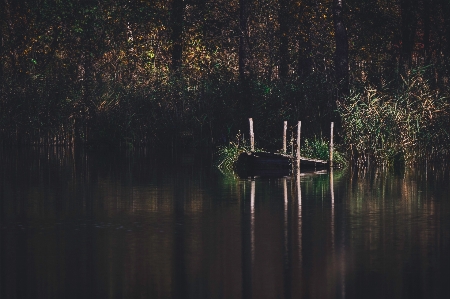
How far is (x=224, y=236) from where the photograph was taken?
15.4 metres

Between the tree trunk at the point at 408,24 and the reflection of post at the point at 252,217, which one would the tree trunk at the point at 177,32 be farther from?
the reflection of post at the point at 252,217

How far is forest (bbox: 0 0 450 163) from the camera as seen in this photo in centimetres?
2858

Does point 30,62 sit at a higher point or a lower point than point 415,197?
higher

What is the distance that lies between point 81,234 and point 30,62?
27880 mm

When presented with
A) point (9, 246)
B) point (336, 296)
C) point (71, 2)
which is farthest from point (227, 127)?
point (336, 296)

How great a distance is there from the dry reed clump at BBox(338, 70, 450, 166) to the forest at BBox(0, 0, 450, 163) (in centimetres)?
3

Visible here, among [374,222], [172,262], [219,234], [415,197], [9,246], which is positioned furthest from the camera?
[415,197]

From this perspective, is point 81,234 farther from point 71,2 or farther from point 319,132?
point 71,2

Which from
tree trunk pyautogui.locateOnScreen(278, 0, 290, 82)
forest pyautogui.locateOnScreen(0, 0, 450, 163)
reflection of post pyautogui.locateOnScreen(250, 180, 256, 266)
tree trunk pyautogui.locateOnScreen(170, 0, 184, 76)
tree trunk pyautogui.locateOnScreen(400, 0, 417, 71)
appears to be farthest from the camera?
tree trunk pyautogui.locateOnScreen(170, 0, 184, 76)

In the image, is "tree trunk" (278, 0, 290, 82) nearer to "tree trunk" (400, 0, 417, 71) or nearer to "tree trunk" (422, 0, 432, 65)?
"tree trunk" (400, 0, 417, 71)

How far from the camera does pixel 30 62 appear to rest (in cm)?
4288

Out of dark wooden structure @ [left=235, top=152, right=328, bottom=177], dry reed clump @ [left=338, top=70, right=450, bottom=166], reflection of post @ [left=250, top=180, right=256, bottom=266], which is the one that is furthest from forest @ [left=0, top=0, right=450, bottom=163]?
reflection of post @ [left=250, top=180, right=256, bottom=266]

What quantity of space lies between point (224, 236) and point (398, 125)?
1242cm

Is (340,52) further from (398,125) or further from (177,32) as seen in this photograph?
(177,32)
